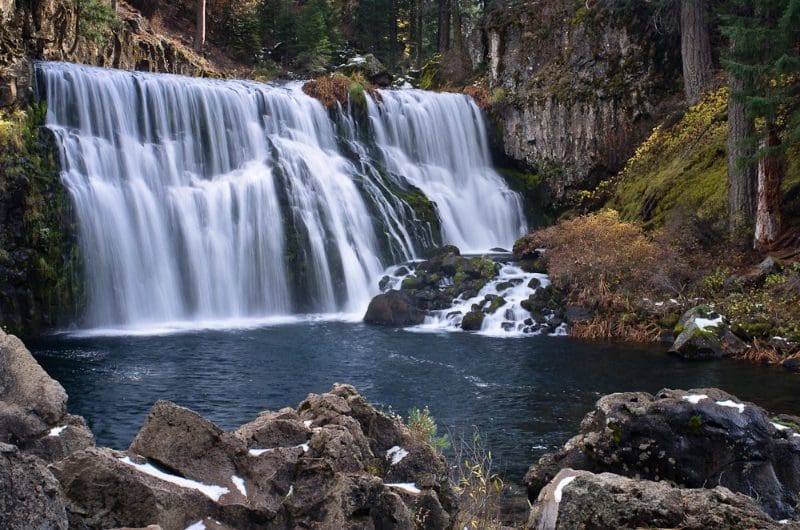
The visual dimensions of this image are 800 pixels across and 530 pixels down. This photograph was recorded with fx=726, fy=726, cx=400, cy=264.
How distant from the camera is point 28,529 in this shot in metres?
3.17

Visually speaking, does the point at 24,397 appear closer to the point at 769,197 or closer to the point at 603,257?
Result: the point at 603,257

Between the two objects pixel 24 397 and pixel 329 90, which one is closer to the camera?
pixel 24 397

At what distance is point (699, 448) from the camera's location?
7.64 metres

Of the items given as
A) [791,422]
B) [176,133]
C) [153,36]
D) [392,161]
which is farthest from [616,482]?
[153,36]

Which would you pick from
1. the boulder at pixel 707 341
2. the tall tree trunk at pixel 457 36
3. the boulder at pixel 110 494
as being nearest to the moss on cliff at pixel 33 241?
the boulder at pixel 707 341

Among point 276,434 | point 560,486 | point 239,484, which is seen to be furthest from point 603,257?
point 239,484

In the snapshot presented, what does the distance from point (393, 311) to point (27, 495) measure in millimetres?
17224

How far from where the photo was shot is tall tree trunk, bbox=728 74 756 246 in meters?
19.8

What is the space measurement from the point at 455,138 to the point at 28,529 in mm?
29439

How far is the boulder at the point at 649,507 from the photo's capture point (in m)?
3.97

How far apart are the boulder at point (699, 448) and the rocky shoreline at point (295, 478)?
0.02 meters

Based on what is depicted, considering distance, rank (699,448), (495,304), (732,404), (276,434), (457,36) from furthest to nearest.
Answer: (457,36), (495,304), (732,404), (699,448), (276,434)

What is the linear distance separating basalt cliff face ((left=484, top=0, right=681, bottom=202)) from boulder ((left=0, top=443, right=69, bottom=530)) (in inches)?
1089

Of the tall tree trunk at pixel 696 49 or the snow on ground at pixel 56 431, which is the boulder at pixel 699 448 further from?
the tall tree trunk at pixel 696 49
